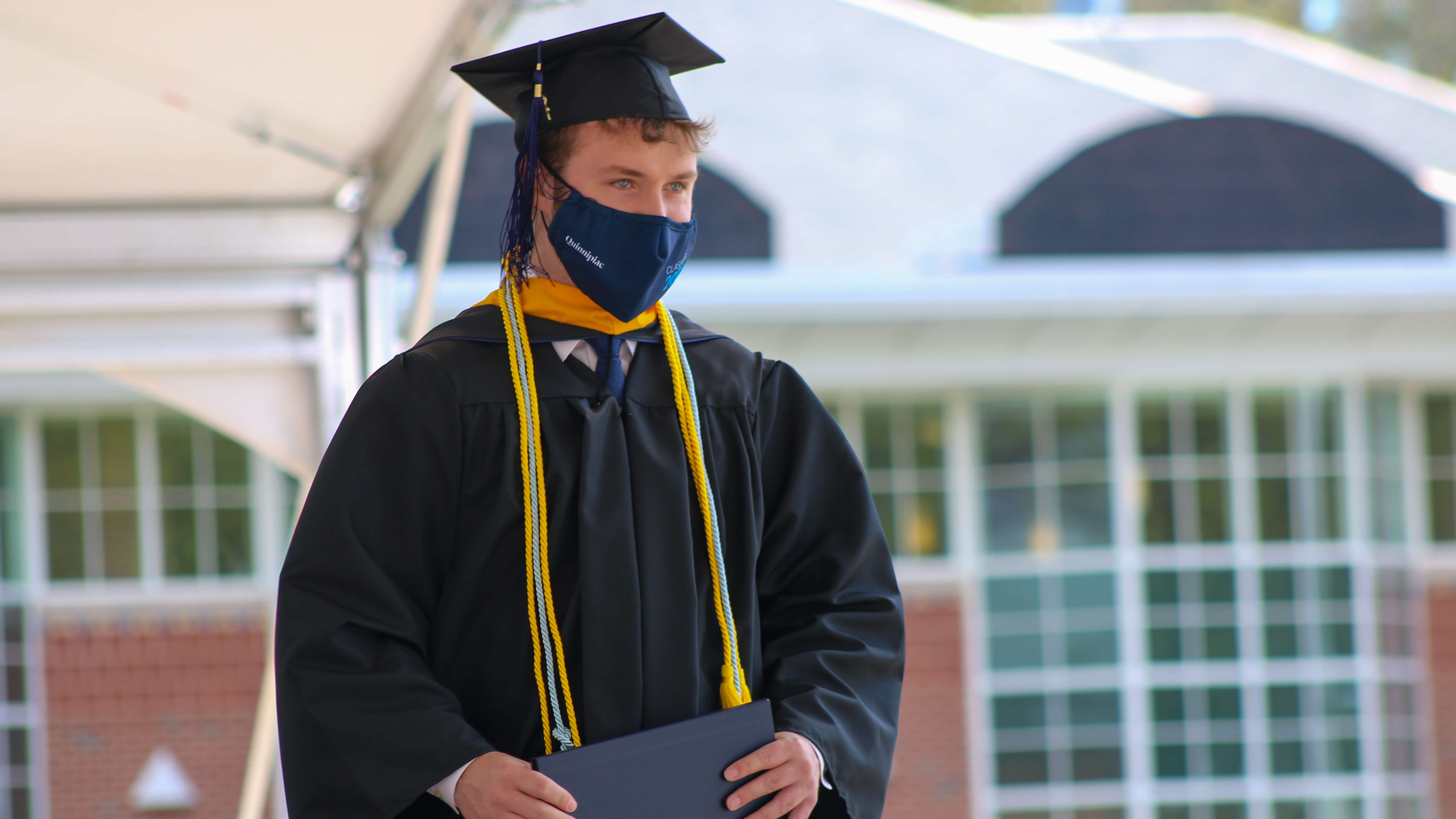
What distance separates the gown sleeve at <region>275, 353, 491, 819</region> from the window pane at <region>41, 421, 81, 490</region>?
23.6ft

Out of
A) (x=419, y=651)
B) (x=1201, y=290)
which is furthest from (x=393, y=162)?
(x=1201, y=290)

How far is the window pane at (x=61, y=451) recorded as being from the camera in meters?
7.90

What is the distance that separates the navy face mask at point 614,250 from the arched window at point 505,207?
5.60 meters

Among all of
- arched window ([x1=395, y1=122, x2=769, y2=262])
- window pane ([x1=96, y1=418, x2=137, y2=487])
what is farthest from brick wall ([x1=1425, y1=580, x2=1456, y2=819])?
window pane ([x1=96, y1=418, x2=137, y2=487])

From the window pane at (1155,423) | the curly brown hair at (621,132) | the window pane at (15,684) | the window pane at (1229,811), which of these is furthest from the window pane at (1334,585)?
the window pane at (15,684)

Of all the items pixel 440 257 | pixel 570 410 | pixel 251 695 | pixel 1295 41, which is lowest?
pixel 251 695

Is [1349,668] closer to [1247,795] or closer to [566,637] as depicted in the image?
[1247,795]

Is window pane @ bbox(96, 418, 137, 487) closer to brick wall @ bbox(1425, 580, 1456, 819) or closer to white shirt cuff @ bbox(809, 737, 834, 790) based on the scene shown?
white shirt cuff @ bbox(809, 737, 834, 790)

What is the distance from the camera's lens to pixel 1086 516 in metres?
8.02

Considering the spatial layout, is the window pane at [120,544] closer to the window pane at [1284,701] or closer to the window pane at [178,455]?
the window pane at [178,455]

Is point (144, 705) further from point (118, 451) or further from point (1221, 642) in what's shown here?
point (1221, 642)

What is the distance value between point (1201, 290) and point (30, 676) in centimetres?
679

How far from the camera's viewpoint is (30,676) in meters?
7.73

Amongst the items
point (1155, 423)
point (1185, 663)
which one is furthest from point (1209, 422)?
point (1185, 663)
